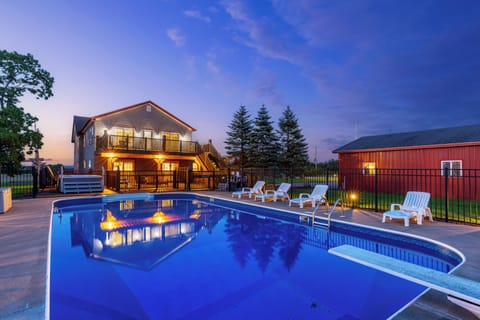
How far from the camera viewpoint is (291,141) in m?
28.3

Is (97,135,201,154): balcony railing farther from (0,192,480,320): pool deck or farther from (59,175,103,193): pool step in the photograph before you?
(0,192,480,320): pool deck

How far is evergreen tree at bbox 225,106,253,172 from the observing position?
29000mm

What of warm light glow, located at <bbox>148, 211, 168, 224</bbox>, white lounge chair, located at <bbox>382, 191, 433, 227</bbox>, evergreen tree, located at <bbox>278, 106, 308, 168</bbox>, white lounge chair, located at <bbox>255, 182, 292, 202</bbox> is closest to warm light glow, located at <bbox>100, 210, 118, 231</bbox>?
warm light glow, located at <bbox>148, 211, 168, 224</bbox>

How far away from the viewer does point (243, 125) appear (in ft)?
95.8

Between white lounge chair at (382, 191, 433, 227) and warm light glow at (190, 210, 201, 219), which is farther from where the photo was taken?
warm light glow at (190, 210, 201, 219)

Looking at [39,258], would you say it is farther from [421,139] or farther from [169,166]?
[421,139]

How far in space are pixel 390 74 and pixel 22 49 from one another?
74.4ft

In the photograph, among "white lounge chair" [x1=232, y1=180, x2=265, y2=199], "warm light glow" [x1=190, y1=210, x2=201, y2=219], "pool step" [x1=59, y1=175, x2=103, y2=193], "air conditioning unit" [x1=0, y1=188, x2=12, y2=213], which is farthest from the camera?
"pool step" [x1=59, y1=175, x2=103, y2=193]

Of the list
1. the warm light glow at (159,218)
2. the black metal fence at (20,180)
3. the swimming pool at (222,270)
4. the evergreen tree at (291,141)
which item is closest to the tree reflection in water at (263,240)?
the swimming pool at (222,270)

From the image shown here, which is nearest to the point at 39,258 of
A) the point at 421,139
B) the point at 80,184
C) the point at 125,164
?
the point at 80,184

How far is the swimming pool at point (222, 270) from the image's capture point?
376 cm

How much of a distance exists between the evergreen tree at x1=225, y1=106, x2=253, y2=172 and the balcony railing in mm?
7556

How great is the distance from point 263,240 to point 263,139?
70.3 ft

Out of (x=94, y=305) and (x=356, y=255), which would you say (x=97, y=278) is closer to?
(x=94, y=305)
